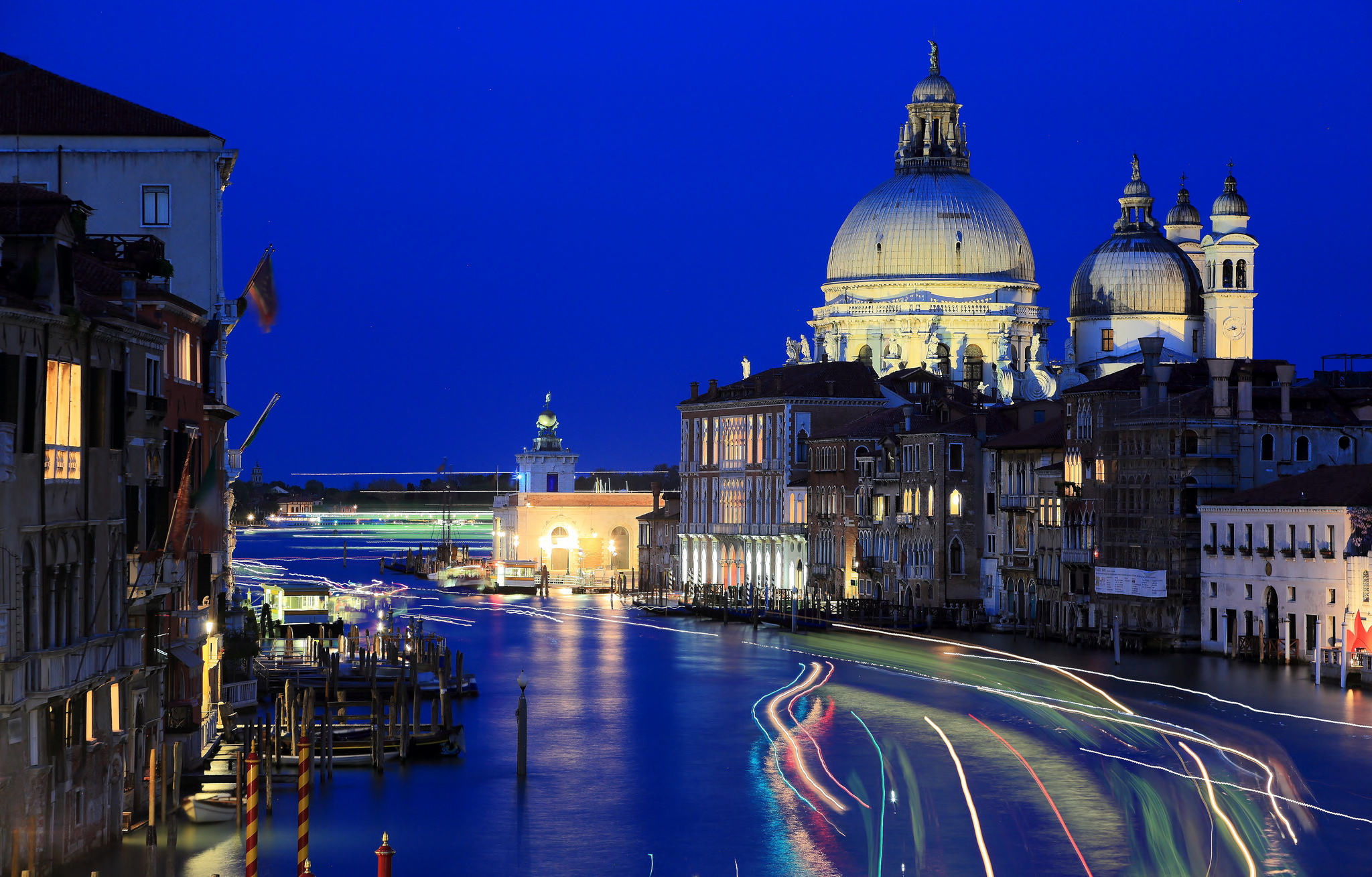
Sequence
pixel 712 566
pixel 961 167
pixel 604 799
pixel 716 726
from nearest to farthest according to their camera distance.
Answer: pixel 604 799
pixel 716 726
pixel 712 566
pixel 961 167

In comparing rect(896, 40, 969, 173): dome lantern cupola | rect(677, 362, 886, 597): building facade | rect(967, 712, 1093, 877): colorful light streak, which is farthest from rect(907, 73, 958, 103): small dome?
rect(967, 712, 1093, 877): colorful light streak

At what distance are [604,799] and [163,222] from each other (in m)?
11.4

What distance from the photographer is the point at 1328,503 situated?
46969 millimetres

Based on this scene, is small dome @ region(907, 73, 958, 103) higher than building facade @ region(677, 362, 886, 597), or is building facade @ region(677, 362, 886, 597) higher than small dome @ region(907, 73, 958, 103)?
small dome @ region(907, 73, 958, 103)

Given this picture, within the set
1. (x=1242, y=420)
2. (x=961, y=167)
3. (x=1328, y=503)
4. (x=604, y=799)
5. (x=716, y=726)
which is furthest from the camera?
(x=961, y=167)

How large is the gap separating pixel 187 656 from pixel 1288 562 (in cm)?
2884

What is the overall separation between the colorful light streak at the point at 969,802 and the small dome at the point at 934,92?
207ft

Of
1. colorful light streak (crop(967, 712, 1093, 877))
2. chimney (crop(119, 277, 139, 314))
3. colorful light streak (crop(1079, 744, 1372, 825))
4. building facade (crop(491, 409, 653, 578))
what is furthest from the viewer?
building facade (crop(491, 409, 653, 578))

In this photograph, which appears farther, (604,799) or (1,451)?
(604,799)

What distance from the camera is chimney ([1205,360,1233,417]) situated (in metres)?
53.8

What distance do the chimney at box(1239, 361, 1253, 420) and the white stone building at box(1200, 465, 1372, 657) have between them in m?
2.75

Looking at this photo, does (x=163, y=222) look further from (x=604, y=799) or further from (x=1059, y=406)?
(x=1059, y=406)

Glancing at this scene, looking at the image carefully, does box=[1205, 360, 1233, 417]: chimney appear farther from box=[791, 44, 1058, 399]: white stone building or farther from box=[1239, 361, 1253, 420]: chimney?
box=[791, 44, 1058, 399]: white stone building

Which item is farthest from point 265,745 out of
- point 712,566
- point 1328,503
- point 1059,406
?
point 712,566
